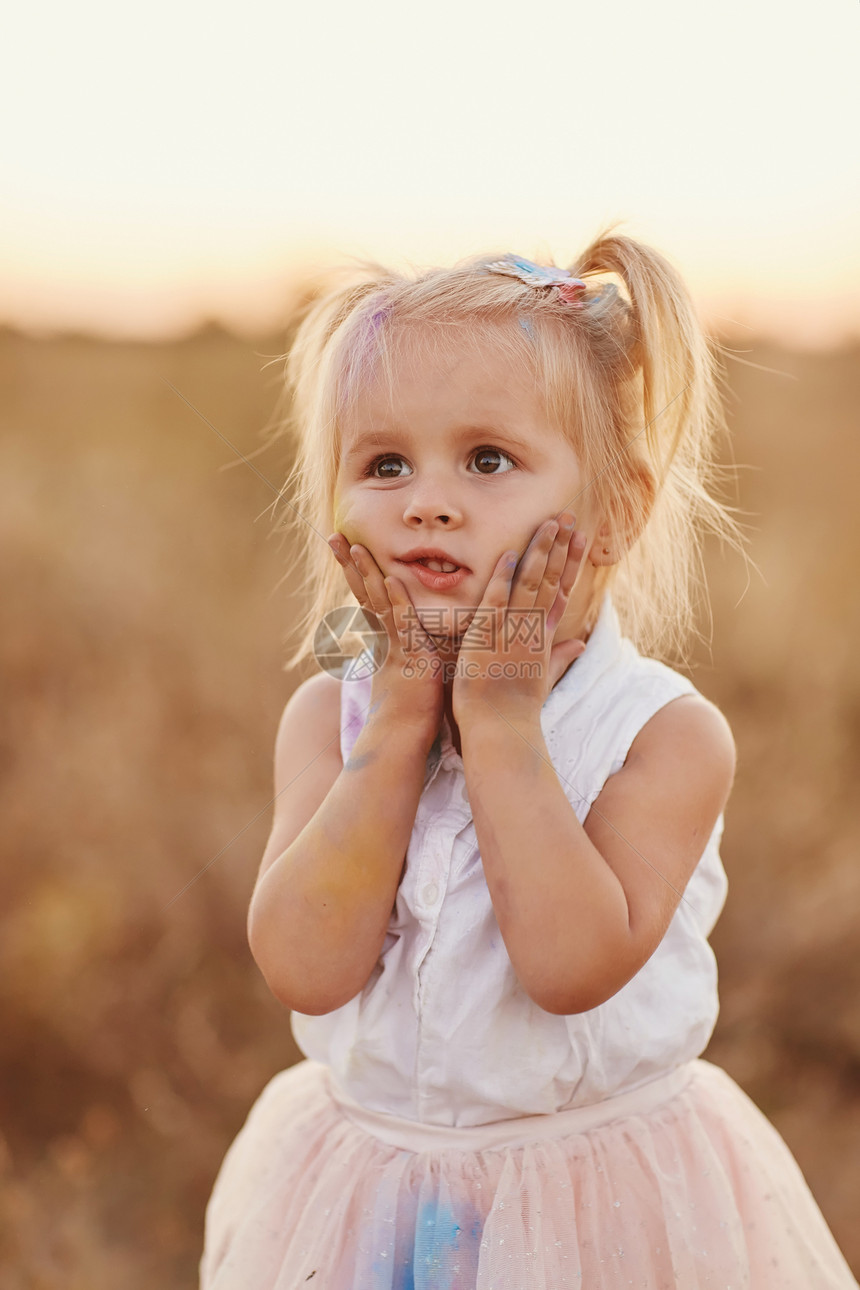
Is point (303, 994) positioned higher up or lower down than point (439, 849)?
lower down

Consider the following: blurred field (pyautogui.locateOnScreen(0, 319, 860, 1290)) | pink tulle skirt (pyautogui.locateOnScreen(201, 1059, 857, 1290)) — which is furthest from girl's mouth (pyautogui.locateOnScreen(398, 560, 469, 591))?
blurred field (pyautogui.locateOnScreen(0, 319, 860, 1290))

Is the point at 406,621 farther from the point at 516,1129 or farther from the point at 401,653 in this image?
the point at 516,1129

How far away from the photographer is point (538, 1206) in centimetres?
116

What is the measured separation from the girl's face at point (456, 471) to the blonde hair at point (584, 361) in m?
0.04

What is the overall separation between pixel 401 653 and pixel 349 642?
0.30 meters

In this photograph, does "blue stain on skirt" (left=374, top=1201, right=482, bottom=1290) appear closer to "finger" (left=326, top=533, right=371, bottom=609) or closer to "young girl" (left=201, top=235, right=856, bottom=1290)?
"young girl" (left=201, top=235, right=856, bottom=1290)

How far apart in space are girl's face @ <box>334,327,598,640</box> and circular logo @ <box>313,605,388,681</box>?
15cm

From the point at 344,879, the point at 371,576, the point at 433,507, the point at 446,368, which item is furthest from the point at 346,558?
the point at 344,879

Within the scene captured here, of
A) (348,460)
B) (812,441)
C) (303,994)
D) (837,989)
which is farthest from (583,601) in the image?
(812,441)

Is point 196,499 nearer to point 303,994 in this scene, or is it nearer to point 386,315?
point 386,315

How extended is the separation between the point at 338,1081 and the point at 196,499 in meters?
2.69

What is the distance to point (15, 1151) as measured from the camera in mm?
2627

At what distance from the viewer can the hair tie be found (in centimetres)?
132

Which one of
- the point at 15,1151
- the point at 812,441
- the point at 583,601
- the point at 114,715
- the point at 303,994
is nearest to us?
the point at 303,994
